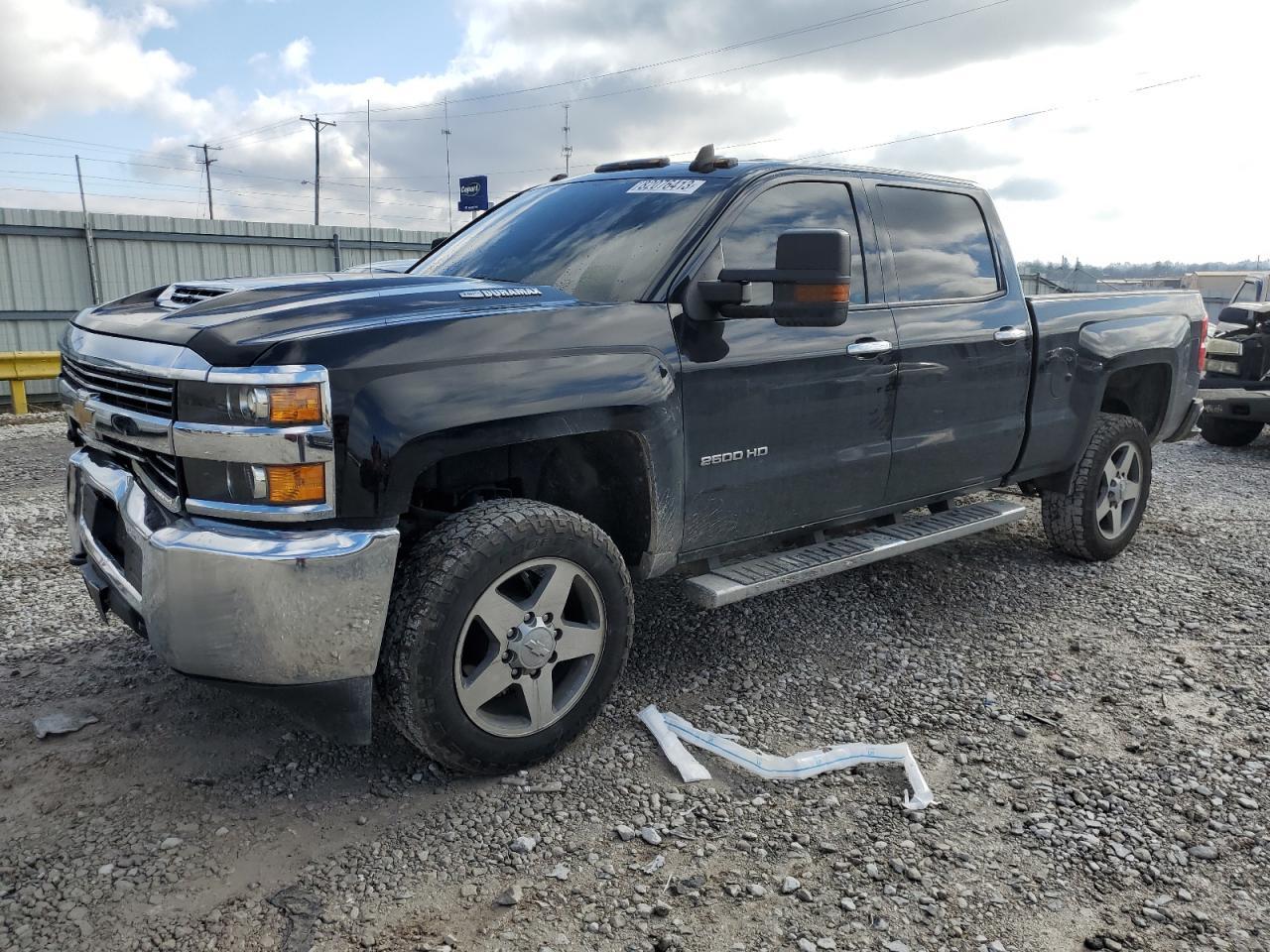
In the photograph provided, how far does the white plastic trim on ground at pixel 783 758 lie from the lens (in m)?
3.05

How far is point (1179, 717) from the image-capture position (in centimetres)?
354

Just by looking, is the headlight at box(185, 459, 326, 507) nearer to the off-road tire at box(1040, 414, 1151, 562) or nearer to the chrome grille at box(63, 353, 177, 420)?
the chrome grille at box(63, 353, 177, 420)

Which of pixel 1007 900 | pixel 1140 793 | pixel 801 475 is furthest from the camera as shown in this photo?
pixel 801 475

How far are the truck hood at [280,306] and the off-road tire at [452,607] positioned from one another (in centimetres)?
62

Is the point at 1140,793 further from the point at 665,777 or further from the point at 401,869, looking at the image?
the point at 401,869

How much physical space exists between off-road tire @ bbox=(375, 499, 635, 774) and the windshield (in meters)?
0.86

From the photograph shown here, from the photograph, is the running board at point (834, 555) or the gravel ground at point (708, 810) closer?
the gravel ground at point (708, 810)

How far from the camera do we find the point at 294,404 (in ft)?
8.11

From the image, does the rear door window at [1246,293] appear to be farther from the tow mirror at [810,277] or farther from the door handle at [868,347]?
the tow mirror at [810,277]

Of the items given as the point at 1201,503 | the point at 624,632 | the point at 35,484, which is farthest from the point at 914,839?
the point at 35,484

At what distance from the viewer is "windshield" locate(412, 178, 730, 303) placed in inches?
133

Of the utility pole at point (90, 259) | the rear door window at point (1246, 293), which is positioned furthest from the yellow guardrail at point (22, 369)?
the rear door window at point (1246, 293)

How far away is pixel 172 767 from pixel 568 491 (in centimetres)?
152

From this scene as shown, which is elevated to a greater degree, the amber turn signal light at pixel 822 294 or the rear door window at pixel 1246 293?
the amber turn signal light at pixel 822 294
